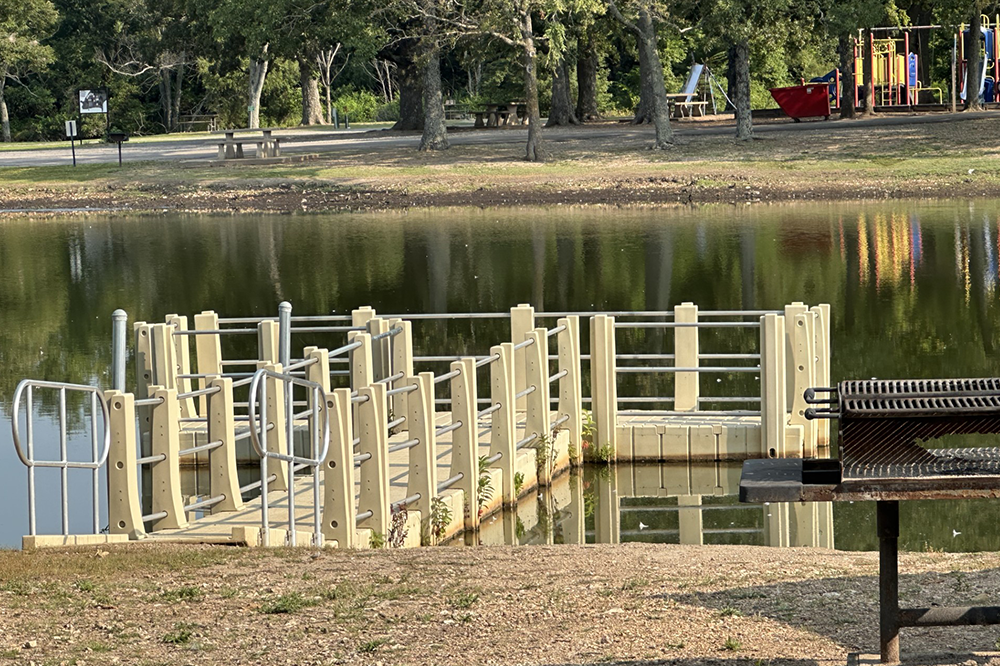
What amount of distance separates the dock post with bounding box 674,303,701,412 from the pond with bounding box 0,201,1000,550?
13.2 ft

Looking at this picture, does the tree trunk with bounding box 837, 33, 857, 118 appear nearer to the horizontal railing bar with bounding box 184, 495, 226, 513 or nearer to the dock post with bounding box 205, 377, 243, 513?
the dock post with bounding box 205, 377, 243, 513

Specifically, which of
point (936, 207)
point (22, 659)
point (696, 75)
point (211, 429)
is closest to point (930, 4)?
point (936, 207)

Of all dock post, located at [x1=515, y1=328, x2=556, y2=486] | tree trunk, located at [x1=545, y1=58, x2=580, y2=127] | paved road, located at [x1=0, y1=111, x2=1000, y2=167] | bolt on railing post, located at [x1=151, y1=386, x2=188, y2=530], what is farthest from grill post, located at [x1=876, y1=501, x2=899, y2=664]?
tree trunk, located at [x1=545, y1=58, x2=580, y2=127]

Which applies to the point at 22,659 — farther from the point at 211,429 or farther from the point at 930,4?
the point at 930,4

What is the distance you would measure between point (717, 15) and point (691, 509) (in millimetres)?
35105

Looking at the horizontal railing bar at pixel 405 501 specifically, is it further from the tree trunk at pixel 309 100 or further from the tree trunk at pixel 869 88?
the tree trunk at pixel 309 100

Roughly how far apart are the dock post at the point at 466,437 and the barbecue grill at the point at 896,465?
19.8ft

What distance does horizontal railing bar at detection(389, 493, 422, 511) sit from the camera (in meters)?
12.2

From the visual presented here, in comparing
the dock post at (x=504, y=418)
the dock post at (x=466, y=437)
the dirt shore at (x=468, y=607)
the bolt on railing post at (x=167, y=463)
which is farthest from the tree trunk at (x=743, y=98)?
the dirt shore at (x=468, y=607)

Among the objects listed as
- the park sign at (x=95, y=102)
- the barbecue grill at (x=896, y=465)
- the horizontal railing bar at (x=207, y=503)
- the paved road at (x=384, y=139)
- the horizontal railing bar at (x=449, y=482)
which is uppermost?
the park sign at (x=95, y=102)

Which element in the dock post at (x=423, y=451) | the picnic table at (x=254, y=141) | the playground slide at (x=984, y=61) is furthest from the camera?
the playground slide at (x=984, y=61)

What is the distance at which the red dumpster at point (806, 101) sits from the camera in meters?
58.0

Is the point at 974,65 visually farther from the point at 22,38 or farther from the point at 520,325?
the point at 22,38

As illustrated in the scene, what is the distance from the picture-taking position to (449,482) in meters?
13.0
